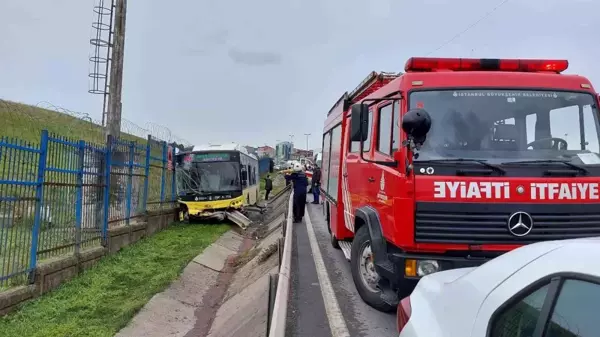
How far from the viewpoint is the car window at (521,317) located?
6.16 feet

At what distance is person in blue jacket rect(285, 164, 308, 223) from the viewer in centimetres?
1412

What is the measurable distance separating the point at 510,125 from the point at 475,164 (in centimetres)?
67

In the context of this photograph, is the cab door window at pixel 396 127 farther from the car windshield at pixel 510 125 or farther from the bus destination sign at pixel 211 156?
the bus destination sign at pixel 211 156

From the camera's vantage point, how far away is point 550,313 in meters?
1.81

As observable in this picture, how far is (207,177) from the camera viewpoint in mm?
18453

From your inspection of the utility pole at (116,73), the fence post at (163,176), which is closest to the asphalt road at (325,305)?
the utility pole at (116,73)

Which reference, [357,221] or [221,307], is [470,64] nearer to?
[357,221]

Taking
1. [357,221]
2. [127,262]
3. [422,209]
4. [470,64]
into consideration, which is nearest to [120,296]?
[127,262]

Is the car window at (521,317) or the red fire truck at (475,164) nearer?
the car window at (521,317)

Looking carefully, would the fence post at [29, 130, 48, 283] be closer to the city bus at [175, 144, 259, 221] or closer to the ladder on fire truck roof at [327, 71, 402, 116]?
the ladder on fire truck roof at [327, 71, 402, 116]

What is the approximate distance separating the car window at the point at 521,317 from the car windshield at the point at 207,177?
53.9 ft

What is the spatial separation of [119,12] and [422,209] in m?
12.2

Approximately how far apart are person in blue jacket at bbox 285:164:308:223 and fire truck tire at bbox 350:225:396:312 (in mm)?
7652

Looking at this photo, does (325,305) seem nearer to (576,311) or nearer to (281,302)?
(281,302)
